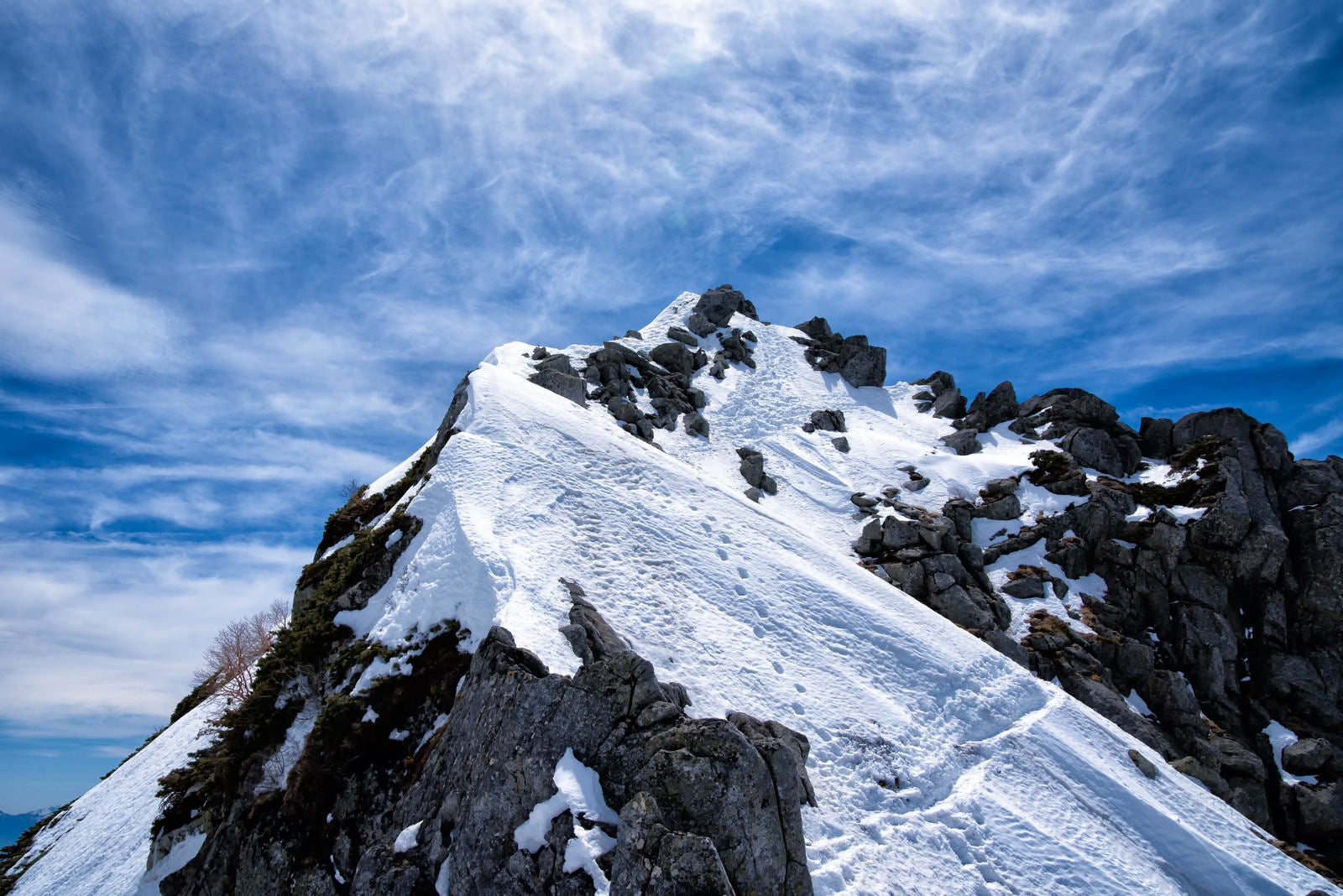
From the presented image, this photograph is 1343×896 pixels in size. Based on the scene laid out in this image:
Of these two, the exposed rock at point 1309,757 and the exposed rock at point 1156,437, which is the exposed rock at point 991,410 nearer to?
the exposed rock at point 1156,437

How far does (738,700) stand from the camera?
1866 centimetres

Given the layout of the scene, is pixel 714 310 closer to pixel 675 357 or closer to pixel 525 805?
pixel 675 357

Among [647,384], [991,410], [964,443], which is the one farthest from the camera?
[991,410]

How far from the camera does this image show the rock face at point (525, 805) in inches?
466

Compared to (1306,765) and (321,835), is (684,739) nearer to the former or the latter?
(321,835)

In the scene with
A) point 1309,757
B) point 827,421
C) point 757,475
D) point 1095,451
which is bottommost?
point 1309,757

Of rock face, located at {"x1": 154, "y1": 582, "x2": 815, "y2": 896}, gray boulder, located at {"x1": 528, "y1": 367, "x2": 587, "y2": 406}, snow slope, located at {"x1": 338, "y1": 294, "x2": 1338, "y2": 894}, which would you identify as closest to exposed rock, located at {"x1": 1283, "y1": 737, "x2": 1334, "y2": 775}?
snow slope, located at {"x1": 338, "y1": 294, "x2": 1338, "y2": 894}

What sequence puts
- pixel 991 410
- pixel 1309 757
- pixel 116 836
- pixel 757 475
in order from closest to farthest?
pixel 116 836, pixel 1309 757, pixel 757 475, pixel 991 410

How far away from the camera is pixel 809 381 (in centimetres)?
7194

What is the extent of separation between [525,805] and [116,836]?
711 inches

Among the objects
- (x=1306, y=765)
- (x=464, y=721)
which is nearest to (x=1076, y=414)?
(x=1306, y=765)

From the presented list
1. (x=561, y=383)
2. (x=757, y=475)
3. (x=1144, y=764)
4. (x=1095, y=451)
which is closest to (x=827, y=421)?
(x=757, y=475)

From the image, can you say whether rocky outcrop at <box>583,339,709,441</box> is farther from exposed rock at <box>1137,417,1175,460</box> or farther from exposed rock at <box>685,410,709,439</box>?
exposed rock at <box>1137,417,1175,460</box>

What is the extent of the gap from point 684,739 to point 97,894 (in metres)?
17.6
